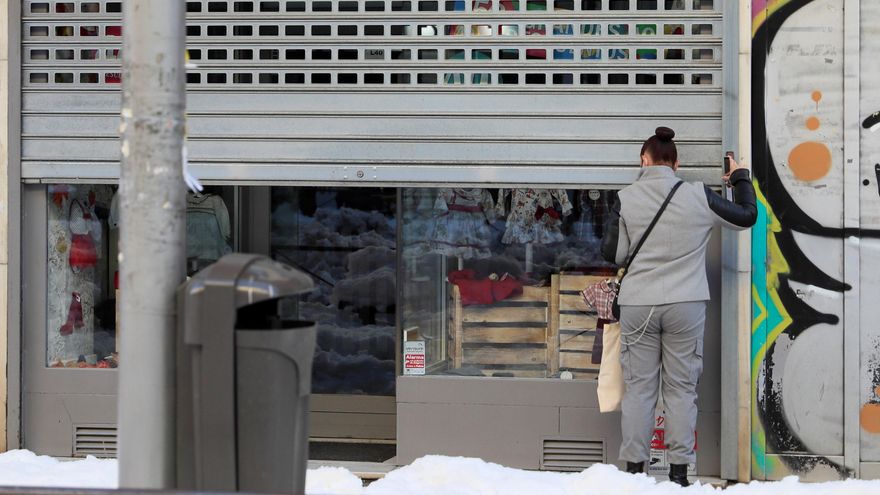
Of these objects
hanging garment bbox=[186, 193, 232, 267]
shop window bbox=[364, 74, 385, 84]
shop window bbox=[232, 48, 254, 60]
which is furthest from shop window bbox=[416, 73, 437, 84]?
hanging garment bbox=[186, 193, 232, 267]

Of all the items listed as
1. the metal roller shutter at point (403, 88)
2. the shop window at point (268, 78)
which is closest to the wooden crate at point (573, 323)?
the metal roller shutter at point (403, 88)

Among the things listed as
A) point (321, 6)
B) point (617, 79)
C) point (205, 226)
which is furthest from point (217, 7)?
point (617, 79)

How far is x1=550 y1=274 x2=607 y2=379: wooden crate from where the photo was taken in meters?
6.87

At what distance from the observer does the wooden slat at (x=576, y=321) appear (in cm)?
691

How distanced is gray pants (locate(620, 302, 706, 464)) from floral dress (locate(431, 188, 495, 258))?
111 centimetres

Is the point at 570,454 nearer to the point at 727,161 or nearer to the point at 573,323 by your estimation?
the point at 573,323

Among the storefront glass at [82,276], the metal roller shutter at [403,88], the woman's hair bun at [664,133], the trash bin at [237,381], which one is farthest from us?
the storefront glass at [82,276]

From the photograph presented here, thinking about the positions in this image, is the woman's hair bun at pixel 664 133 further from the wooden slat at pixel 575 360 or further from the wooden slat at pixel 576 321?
the wooden slat at pixel 575 360

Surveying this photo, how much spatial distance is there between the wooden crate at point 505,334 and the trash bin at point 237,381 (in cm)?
331

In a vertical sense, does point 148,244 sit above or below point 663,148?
below

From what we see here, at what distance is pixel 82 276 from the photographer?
734 centimetres

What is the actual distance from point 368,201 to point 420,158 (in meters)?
2.07

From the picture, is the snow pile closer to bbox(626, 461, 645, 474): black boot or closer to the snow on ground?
the snow on ground

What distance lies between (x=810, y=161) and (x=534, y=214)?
4.99 feet
